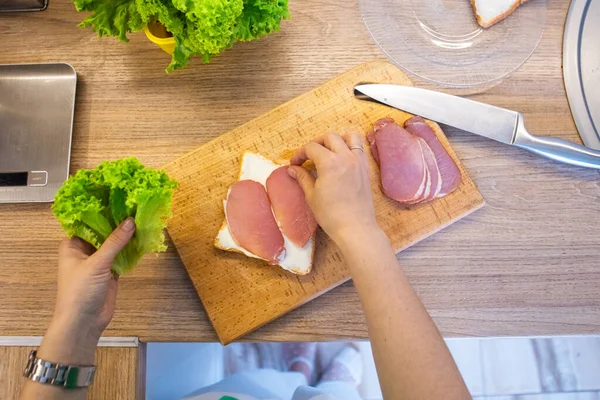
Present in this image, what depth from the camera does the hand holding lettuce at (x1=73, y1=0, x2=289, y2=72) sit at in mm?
996

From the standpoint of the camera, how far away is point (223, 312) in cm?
118

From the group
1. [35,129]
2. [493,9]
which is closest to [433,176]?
[493,9]

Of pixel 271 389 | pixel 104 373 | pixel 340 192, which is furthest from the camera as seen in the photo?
pixel 271 389

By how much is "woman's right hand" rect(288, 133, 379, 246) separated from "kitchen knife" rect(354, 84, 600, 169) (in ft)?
0.84

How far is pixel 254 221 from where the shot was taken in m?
1.20

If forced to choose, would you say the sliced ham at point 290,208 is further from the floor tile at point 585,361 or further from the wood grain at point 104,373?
the floor tile at point 585,361

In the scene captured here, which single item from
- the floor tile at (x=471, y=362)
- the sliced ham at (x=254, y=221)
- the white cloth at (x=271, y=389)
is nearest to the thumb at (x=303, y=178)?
the sliced ham at (x=254, y=221)

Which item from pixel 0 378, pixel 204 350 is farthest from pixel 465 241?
pixel 0 378

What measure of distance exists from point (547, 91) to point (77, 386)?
1439 mm

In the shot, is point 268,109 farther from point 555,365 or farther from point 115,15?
point 555,365

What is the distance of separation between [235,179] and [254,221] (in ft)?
0.47

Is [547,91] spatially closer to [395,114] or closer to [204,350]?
[395,114]

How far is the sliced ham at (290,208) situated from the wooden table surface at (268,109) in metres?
0.19

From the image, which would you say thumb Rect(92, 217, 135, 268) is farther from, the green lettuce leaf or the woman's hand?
the green lettuce leaf
